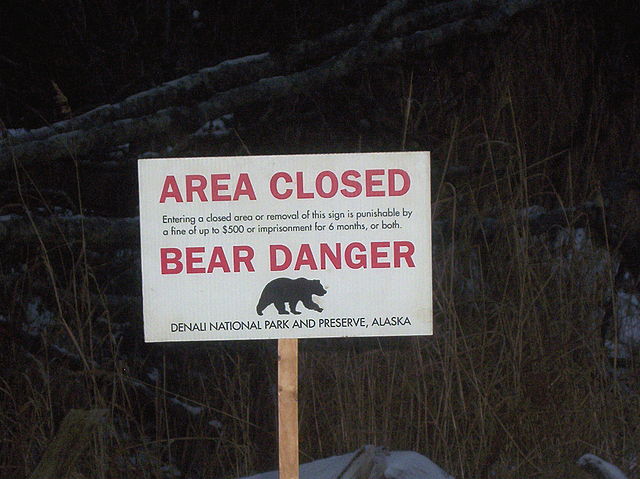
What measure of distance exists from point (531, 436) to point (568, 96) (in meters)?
1.72

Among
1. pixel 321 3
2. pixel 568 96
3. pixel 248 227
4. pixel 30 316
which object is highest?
pixel 321 3

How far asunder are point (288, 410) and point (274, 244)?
0.32m

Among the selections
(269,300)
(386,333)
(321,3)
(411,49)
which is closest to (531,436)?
(386,333)

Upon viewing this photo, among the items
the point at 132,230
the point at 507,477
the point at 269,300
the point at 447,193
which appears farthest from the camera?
the point at 447,193

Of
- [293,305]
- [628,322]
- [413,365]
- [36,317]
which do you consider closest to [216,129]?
[36,317]

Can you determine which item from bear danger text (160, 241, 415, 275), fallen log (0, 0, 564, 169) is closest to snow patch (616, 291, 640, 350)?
fallen log (0, 0, 564, 169)

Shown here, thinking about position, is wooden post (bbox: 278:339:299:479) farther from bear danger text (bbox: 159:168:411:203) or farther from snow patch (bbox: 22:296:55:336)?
snow patch (bbox: 22:296:55:336)

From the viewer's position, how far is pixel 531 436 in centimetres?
213

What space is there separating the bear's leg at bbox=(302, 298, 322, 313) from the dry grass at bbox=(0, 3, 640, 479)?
0.62 m

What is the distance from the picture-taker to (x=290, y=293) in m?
1.44

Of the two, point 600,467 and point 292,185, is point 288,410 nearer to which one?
point 292,185

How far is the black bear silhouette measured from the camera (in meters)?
1.44

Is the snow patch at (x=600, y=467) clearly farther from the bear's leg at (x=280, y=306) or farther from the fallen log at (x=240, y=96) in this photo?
the fallen log at (x=240, y=96)

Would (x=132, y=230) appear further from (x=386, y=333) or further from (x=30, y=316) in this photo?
(x=386, y=333)
